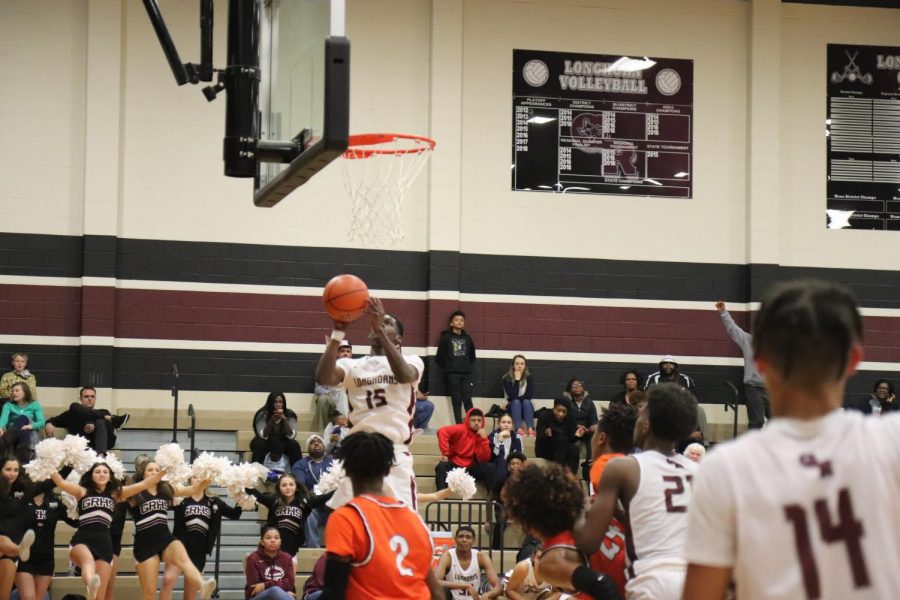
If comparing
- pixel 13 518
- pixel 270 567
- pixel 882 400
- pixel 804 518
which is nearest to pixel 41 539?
pixel 13 518

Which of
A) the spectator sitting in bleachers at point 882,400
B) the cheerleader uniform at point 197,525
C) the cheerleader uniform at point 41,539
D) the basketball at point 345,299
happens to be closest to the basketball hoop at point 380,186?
the cheerleader uniform at point 197,525

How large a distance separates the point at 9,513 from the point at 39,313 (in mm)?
5333

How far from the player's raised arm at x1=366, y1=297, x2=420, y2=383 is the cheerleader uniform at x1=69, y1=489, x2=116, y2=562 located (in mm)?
5496

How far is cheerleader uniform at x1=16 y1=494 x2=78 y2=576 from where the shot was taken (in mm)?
11594

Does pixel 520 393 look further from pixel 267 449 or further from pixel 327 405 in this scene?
pixel 267 449

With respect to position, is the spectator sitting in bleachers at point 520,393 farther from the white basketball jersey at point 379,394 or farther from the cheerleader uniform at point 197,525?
the white basketball jersey at point 379,394

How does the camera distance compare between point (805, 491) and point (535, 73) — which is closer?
point (805, 491)

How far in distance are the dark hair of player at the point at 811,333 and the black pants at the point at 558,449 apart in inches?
500

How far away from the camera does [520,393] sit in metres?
16.7

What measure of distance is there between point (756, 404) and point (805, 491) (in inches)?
597

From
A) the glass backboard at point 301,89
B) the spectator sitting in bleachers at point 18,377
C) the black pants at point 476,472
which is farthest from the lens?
the spectator sitting in bleachers at point 18,377

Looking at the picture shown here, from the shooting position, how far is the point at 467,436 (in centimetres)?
1462

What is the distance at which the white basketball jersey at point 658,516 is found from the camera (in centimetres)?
468

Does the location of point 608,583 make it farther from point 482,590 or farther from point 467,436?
point 467,436
